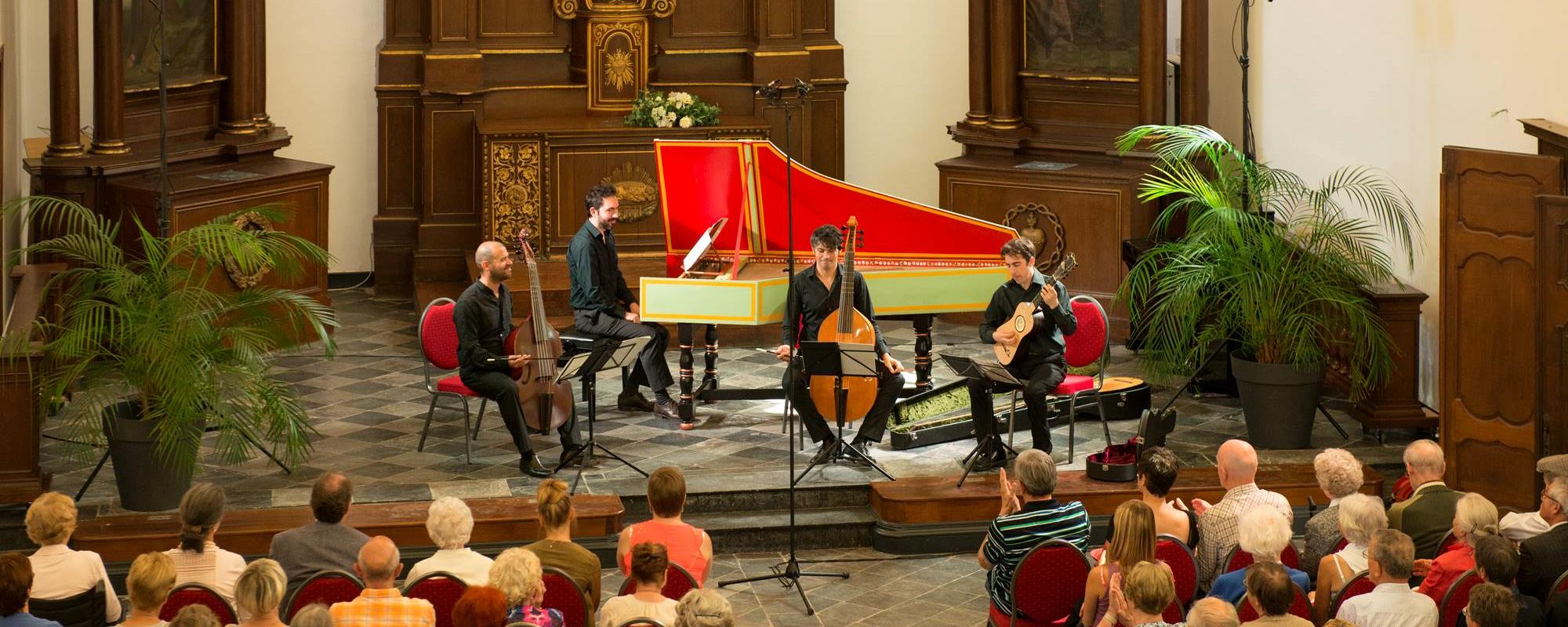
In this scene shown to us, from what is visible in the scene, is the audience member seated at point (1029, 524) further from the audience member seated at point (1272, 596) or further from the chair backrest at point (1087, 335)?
the chair backrest at point (1087, 335)

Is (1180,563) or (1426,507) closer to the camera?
(1180,563)

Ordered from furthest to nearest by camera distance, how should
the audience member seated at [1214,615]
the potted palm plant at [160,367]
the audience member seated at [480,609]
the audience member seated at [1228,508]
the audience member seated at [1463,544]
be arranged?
the potted palm plant at [160,367] → the audience member seated at [1228,508] → the audience member seated at [1463,544] → the audience member seated at [480,609] → the audience member seated at [1214,615]

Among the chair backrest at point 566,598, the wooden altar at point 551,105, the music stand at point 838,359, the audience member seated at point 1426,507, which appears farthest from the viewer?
the wooden altar at point 551,105

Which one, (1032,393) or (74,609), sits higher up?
(1032,393)

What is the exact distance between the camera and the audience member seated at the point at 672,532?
6.19 metres

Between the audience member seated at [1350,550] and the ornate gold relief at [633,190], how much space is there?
697 centimetres

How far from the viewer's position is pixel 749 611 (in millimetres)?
7418

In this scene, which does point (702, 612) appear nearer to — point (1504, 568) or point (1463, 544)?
point (1504, 568)

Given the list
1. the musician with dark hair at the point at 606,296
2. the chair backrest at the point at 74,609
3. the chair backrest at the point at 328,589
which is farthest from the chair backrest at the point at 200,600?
the musician with dark hair at the point at 606,296

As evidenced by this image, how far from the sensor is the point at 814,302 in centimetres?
874

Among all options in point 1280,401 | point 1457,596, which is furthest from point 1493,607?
point 1280,401

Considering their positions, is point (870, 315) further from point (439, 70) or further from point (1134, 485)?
point (439, 70)

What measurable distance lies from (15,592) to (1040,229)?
7.65m

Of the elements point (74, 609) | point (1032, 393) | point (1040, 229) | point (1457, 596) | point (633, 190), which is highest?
point (633, 190)
